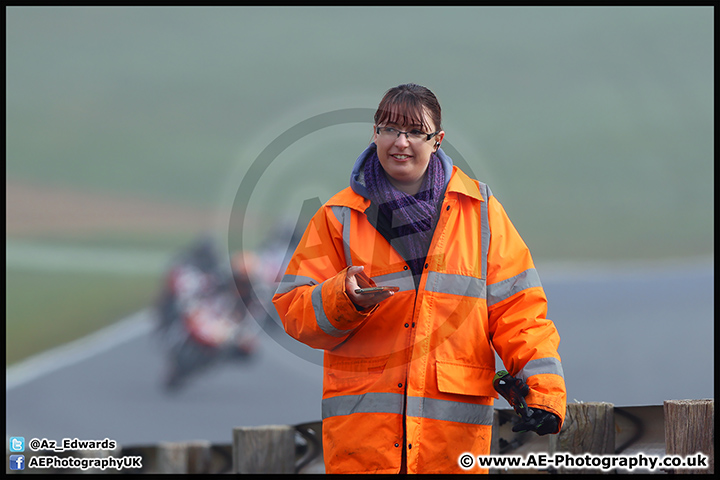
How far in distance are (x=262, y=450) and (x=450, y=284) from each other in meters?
2.23

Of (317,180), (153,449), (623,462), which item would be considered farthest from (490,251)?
(153,449)

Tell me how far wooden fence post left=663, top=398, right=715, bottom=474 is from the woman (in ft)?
2.40

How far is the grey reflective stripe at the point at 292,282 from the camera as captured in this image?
8.19 ft

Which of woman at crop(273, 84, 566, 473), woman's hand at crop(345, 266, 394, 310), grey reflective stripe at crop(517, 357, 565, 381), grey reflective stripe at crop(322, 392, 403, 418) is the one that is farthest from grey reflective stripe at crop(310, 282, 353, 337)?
grey reflective stripe at crop(517, 357, 565, 381)

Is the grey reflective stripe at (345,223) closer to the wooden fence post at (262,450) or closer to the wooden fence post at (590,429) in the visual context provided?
the wooden fence post at (590,429)

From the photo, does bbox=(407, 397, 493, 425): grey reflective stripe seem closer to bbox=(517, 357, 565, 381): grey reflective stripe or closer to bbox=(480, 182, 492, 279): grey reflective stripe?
bbox=(517, 357, 565, 381): grey reflective stripe

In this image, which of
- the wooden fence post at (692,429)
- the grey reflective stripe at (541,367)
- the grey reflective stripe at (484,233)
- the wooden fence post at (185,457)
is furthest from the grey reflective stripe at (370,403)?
the wooden fence post at (185,457)

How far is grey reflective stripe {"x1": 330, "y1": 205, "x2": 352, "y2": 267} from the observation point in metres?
2.50

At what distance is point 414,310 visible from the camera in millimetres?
2406

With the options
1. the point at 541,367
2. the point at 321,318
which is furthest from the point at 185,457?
the point at 541,367

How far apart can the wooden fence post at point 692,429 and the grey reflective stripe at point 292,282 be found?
1521 millimetres

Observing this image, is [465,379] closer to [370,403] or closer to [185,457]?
[370,403]

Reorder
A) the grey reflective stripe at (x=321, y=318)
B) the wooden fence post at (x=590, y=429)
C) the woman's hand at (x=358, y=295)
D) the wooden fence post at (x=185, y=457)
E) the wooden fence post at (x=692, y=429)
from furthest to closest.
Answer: the wooden fence post at (x=185, y=457) → the wooden fence post at (x=590, y=429) → the wooden fence post at (x=692, y=429) → the grey reflective stripe at (x=321, y=318) → the woman's hand at (x=358, y=295)

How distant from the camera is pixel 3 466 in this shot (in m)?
4.47
